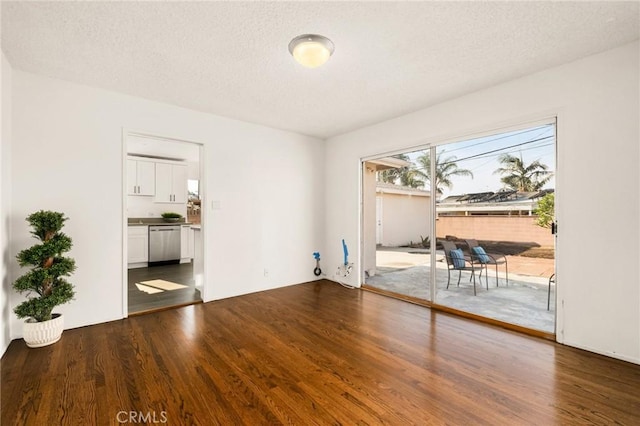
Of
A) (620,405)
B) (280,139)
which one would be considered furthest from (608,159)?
(280,139)

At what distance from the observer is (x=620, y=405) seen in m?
1.82

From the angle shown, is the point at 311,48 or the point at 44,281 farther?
Result: the point at 44,281

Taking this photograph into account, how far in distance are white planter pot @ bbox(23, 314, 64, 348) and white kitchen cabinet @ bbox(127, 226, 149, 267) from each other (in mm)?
3680

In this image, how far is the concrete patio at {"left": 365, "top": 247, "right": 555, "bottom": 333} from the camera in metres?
2.99

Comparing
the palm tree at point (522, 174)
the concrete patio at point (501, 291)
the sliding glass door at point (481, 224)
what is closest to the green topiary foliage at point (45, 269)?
Result: the sliding glass door at point (481, 224)

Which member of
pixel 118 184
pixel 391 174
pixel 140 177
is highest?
pixel 140 177

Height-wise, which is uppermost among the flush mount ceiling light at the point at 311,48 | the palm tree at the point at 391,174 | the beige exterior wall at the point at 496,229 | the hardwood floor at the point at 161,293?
the flush mount ceiling light at the point at 311,48

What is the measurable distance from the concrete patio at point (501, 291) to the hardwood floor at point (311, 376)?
29cm

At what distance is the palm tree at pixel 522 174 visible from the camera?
291 cm

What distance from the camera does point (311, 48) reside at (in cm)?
223

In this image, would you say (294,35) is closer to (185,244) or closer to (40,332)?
(40,332)

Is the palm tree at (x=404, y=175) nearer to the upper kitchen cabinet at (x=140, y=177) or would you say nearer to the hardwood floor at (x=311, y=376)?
the hardwood floor at (x=311, y=376)

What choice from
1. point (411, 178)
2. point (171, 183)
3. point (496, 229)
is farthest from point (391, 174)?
point (171, 183)

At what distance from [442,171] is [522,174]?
0.89 meters
